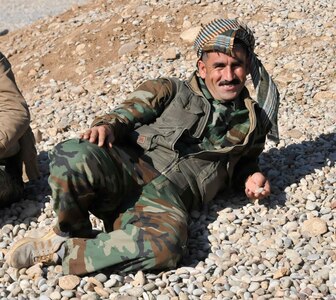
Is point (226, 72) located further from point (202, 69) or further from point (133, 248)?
point (133, 248)

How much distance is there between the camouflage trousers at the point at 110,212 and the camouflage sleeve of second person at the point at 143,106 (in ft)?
0.76

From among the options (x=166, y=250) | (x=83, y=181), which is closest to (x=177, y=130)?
(x=83, y=181)

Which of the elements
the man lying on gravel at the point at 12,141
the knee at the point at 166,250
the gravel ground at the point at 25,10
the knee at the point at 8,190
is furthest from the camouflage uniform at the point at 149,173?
the gravel ground at the point at 25,10

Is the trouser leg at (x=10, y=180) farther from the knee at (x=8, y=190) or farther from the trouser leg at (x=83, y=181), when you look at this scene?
the trouser leg at (x=83, y=181)

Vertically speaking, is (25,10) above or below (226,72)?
below

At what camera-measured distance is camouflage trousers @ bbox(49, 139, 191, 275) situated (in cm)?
402

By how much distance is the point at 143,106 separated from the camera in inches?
186

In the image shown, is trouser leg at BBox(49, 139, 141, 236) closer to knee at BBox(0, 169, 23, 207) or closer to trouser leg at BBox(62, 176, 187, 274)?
trouser leg at BBox(62, 176, 187, 274)

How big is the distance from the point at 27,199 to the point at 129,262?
1704 mm

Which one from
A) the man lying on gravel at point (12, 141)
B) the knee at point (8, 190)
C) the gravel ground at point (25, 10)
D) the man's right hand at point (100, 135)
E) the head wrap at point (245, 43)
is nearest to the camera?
the man's right hand at point (100, 135)

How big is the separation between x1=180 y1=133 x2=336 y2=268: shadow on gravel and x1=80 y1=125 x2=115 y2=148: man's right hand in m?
0.90

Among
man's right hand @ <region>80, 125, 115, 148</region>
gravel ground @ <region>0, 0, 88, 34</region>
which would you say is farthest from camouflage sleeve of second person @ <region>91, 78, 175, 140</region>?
gravel ground @ <region>0, 0, 88, 34</region>

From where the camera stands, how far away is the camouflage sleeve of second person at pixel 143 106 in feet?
15.1

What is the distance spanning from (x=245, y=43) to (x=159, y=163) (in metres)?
1.05
